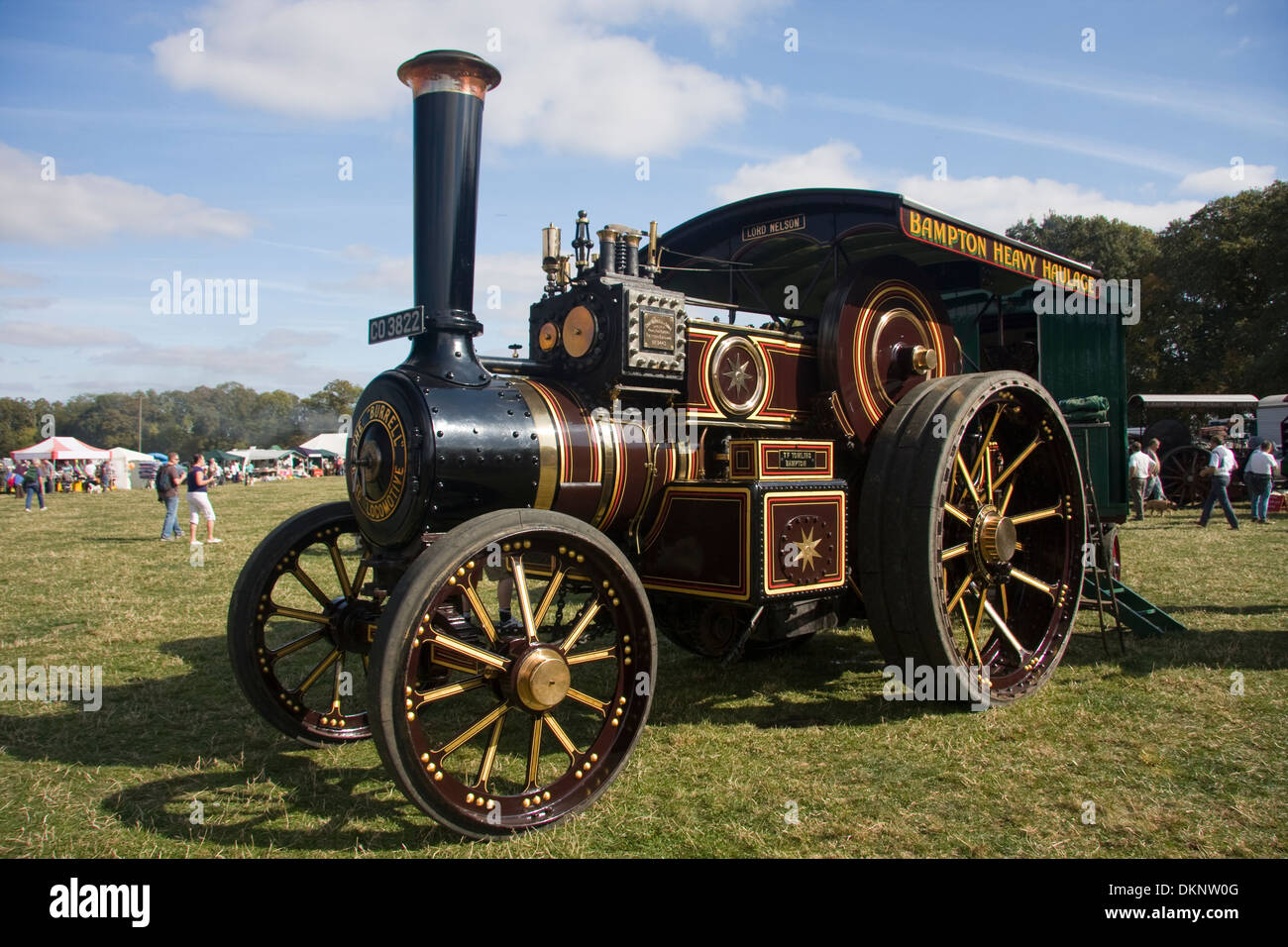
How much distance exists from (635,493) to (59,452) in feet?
155

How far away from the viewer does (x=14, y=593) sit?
27.6 feet

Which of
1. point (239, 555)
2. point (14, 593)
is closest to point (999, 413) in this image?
point (14, 593)

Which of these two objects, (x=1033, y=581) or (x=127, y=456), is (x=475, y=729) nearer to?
(x=1033, y=581)

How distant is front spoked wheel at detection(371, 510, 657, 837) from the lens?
2.61m

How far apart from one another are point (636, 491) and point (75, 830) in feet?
7.78

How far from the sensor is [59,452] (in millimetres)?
42219

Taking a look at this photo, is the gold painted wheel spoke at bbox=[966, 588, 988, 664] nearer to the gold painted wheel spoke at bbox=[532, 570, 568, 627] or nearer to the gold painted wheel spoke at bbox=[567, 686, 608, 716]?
the gold painted wheel spoke at bbox=[567, 686, 608, 716]

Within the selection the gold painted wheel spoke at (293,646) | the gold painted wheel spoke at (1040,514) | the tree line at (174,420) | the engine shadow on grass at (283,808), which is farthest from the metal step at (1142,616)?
the tree line at (174,420)

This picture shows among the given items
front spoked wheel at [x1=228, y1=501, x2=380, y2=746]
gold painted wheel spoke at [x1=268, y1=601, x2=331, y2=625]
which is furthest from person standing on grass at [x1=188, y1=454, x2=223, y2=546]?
gold painted wheel spoke at [x1=268, y1=601, x2=331, y2=625]

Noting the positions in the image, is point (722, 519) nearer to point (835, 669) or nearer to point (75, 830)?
point (835, 669)

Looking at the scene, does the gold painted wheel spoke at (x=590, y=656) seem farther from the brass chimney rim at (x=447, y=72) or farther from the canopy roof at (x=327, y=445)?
the canopy roof at (x=327, y=445)

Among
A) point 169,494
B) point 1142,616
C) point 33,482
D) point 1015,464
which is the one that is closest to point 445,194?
point 1015,464

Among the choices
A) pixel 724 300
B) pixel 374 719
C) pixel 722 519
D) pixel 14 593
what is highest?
pixel 724 300

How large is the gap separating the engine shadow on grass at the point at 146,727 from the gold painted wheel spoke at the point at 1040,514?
3.79m
